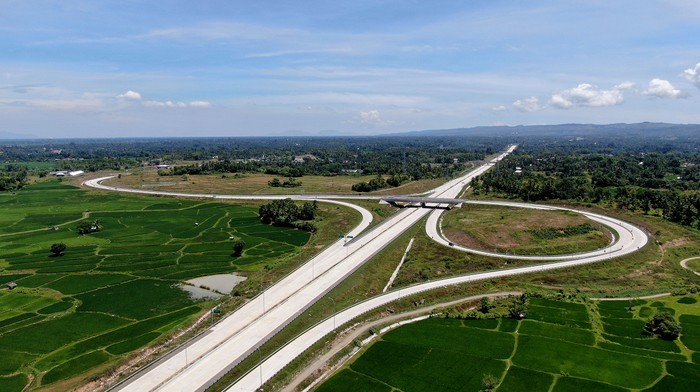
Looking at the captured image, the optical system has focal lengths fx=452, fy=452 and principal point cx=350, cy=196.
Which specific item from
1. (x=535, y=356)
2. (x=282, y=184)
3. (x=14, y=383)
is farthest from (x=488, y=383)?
(x=282, y=184)

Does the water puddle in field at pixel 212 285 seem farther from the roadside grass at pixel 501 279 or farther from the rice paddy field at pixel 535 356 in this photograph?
the rice paddy field at pixel 535 356

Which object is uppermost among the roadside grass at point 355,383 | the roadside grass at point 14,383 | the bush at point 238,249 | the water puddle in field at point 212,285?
the bush at point 238,249

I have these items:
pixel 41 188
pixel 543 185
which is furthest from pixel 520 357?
pixel 41 188

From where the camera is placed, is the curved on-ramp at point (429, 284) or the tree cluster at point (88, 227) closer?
the curved on-ramp at point (429, 284)

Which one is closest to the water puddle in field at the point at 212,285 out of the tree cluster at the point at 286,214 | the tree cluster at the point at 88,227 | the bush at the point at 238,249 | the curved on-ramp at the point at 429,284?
the bush at the point at 238,249

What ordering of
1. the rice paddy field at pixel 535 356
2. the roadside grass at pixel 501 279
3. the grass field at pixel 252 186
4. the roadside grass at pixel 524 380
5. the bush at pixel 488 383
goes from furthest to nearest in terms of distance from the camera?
the grass field at pixel 252 186
the roadside grass at pixel 501 279
the rice paddy field at pixel 535 356
the roadside grass at pixel 524 380
the bush at pixel 488 383

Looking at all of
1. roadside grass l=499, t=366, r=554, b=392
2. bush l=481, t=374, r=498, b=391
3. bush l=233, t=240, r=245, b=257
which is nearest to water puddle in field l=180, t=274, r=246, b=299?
bush l=233, t=240, r=245, b=257

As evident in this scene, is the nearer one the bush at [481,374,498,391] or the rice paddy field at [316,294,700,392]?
the bush at [481,374,498,391]

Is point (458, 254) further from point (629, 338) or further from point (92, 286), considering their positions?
point (92, 286)

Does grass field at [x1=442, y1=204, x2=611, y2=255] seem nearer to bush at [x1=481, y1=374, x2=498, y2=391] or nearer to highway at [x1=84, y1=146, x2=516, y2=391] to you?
highway at [x1=84, y1=146, x2=516, y2=391]
